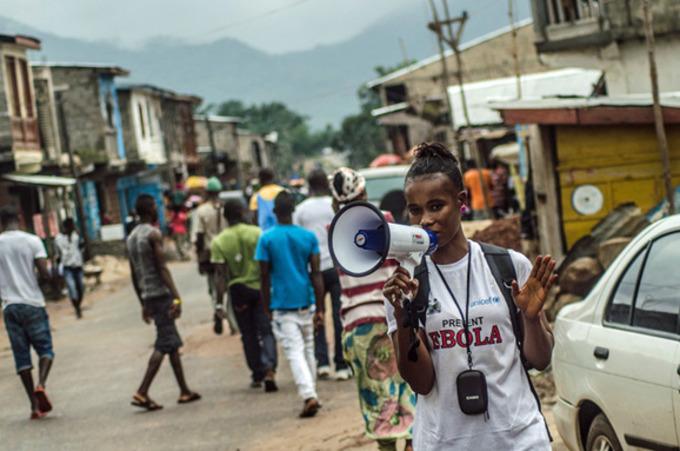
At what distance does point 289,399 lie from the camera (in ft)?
30.2

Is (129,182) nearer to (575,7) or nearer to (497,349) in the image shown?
(575,7)

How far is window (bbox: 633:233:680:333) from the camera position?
14.9 ft

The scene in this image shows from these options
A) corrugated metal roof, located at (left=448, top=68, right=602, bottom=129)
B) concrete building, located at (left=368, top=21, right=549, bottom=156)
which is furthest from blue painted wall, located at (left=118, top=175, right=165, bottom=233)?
corrugated metal roof, located at (left=448, top=68, right=602, bottom=129)

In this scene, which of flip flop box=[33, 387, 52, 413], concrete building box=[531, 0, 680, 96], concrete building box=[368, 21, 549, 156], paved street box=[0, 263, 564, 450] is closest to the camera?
paved street box=[0, 263, 564, 450]

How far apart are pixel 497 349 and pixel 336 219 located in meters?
0.73

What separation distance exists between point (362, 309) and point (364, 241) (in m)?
3.48

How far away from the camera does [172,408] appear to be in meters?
9.30

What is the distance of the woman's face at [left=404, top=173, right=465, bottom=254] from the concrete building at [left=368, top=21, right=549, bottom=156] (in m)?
28.3

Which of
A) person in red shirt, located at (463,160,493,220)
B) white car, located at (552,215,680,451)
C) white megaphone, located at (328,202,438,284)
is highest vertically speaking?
white megaphone, located at (328,202,438,284)

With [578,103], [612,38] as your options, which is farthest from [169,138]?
[578,103]

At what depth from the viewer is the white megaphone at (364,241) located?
306 centimetres

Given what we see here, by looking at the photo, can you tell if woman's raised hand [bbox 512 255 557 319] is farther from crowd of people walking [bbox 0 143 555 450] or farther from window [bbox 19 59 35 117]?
window [bbox 19 59 35 117]

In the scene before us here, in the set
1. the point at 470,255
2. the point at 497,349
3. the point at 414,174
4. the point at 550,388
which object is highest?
the point at 414,174

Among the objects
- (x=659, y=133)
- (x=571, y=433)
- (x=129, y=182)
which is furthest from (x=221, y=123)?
(x=571, y=433)
